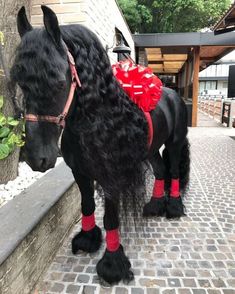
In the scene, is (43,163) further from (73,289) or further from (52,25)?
(73,289)

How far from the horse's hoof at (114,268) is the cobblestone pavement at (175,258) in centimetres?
5

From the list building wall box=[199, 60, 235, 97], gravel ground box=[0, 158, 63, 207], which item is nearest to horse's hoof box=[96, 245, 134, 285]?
gravel ground box=[0, 158, 63, 207]

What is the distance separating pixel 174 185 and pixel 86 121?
1.72 metres

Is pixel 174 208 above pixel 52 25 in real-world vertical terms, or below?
below

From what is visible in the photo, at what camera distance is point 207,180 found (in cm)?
435

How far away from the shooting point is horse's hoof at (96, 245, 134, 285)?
200 cm

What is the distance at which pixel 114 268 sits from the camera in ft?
6.61

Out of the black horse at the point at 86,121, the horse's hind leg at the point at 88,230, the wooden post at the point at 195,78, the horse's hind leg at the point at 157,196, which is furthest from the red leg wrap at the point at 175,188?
the wooden post at the point at 195,78

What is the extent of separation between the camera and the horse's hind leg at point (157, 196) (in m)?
3.03

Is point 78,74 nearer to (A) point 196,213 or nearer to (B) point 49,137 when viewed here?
(B) point 49,137

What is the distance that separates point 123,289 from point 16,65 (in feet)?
5.04

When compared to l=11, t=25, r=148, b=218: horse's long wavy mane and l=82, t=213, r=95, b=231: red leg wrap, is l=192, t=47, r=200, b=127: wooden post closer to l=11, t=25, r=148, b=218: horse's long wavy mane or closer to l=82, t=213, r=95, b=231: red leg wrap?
l=82, t=213, r=95, b=231: red leg wrap

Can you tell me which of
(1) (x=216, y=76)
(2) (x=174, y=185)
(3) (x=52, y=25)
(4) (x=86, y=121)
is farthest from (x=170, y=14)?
(1) (x=216, y=76)

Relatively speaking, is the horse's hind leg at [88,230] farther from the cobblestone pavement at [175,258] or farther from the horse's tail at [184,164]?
the horse's tail at [184,164]
